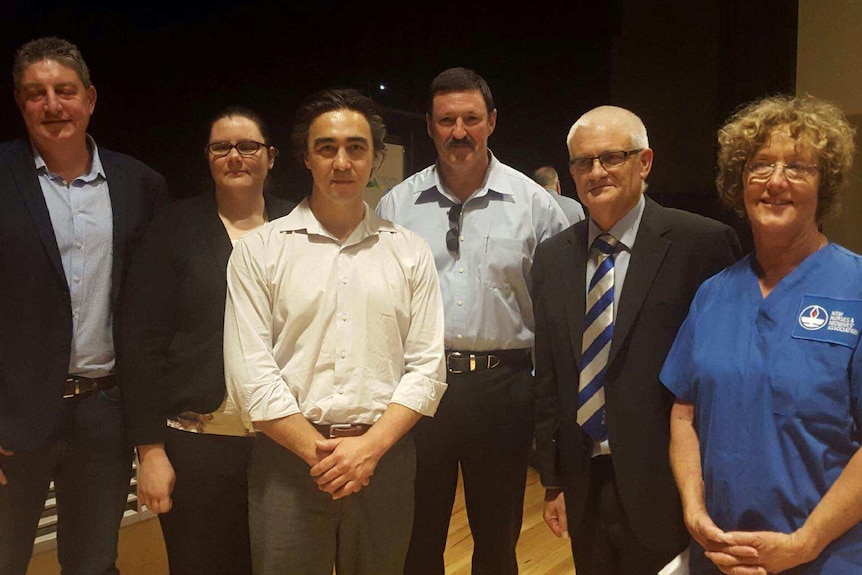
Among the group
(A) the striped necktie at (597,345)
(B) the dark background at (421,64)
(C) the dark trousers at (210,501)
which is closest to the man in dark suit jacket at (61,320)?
(C) the dark trousers at (210,501)

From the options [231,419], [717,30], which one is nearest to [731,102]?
[717,30]

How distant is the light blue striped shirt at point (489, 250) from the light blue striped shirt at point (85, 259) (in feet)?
3.20

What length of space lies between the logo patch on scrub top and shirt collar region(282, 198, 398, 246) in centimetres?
100

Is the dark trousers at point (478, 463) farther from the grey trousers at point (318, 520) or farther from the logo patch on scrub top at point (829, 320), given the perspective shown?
the logo patch on scrub top at point (829, 320)

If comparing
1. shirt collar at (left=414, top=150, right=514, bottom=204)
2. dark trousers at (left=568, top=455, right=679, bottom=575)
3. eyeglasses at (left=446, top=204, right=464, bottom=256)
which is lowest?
dark trousers at (left=568, top=455, right=679, bottom=575)

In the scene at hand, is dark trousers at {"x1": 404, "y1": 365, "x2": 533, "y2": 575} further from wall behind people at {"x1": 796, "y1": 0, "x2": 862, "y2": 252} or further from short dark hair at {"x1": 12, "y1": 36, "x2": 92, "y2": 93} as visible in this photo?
wall behind people at {"x1": 796, "y1": 0, "x2": 862, "y2": 252}

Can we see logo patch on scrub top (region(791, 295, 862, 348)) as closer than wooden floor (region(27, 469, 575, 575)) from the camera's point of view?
Yes

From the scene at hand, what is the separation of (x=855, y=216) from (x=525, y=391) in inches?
95.9

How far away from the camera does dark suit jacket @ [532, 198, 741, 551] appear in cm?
176

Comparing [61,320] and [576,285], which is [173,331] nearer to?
[61,320]

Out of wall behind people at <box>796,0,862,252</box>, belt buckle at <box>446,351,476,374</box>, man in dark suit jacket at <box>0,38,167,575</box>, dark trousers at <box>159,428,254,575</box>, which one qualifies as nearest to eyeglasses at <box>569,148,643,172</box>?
belt buckle at <box>446,351,476,374</box>

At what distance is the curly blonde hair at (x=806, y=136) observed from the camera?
4.78 feet

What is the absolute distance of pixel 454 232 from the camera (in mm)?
2371

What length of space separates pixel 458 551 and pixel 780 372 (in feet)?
8.06
